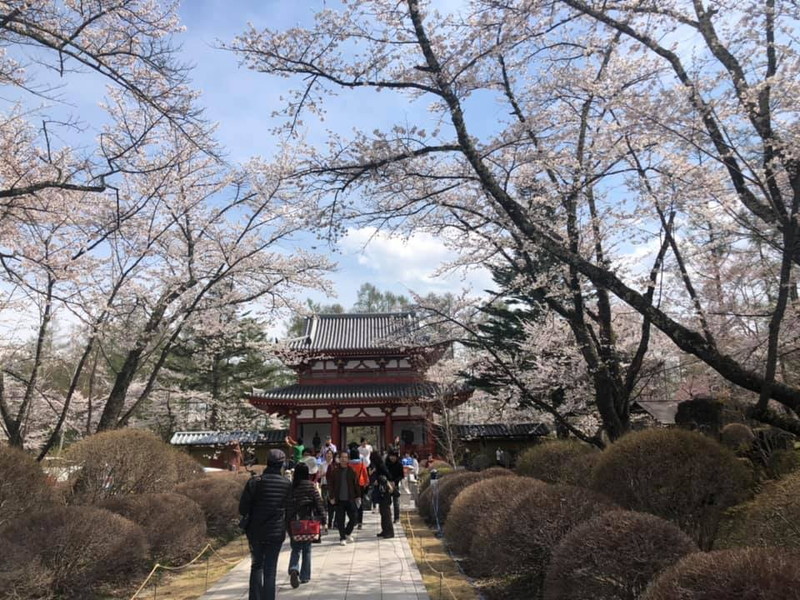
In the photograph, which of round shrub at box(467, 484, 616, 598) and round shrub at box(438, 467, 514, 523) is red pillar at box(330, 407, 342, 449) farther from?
round shrub at box(467, 484, 616, 598)

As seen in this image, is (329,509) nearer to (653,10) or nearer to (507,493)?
(507,493)

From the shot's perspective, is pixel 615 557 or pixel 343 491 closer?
pixel 615 557

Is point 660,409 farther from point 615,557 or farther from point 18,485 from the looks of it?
point 18,485

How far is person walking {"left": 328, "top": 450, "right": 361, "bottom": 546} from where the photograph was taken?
31.5 feet

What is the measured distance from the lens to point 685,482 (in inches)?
227

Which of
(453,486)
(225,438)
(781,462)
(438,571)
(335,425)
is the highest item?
(335,425)

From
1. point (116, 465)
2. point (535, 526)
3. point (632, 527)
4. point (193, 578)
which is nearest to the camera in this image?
point (632, 527)

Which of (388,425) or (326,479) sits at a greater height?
(388,425)

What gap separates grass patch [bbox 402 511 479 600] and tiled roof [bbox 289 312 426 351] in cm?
1596

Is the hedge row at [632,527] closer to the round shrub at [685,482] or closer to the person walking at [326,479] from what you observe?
the round shrub at [685,482]

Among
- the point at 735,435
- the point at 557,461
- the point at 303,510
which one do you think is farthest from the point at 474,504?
the point at 735,435

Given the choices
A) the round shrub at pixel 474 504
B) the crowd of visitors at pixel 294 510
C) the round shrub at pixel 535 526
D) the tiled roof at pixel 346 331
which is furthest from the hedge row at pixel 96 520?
the tiled roof at pixel 346 331

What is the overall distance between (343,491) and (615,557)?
6.40 metres

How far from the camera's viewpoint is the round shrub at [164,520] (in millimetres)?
7434
